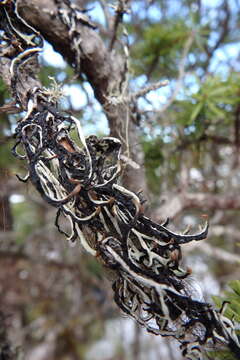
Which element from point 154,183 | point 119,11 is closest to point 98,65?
point 119,11

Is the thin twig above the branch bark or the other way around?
above

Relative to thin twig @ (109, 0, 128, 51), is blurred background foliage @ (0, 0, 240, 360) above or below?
below

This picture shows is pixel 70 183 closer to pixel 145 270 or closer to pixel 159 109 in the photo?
pixel 145 270

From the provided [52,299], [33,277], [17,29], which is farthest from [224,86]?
[52,299]

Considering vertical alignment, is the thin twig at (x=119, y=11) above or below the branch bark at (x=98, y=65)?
above

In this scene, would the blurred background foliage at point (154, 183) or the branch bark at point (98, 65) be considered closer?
the branch bark at point (98, 65)

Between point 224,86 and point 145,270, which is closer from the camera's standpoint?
point 145,270

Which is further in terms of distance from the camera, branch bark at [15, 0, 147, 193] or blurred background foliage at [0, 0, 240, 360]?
blurred background foliage at [0, 0, 240, 360]

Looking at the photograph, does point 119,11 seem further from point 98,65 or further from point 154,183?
point 154,183
